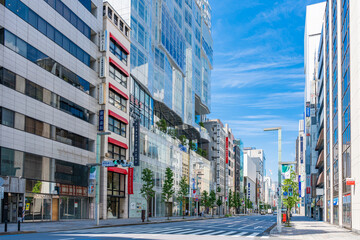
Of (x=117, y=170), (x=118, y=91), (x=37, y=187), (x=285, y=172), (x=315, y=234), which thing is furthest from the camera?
(x=118, y=91)

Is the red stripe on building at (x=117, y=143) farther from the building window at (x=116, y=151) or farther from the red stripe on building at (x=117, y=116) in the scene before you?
the red stripe on building at (x=117, y=116)

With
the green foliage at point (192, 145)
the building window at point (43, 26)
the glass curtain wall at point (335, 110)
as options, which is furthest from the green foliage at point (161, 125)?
the glass curtain wall at point (335, 110)

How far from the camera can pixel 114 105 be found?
5916 cm

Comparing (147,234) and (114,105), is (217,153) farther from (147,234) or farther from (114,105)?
(147,234)

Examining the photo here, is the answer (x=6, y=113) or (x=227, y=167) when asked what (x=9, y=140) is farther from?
(x=227, y=167)

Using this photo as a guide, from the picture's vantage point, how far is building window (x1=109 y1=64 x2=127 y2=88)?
59.0m

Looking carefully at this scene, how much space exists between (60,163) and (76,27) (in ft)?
55.3

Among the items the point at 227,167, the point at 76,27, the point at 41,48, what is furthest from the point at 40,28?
the point at 227,167

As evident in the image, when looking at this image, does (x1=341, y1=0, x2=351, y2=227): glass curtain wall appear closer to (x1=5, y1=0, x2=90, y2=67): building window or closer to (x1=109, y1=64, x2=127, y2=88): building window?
(x1=109, y1=64, x2=127, y2=88): building window

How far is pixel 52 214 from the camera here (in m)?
45.7

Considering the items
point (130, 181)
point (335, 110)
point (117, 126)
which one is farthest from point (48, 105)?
point (335, 110)

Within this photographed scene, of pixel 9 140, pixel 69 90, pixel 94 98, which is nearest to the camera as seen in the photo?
pixel 9 140

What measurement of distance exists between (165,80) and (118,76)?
20.6m

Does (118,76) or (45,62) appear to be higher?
(118,76)
